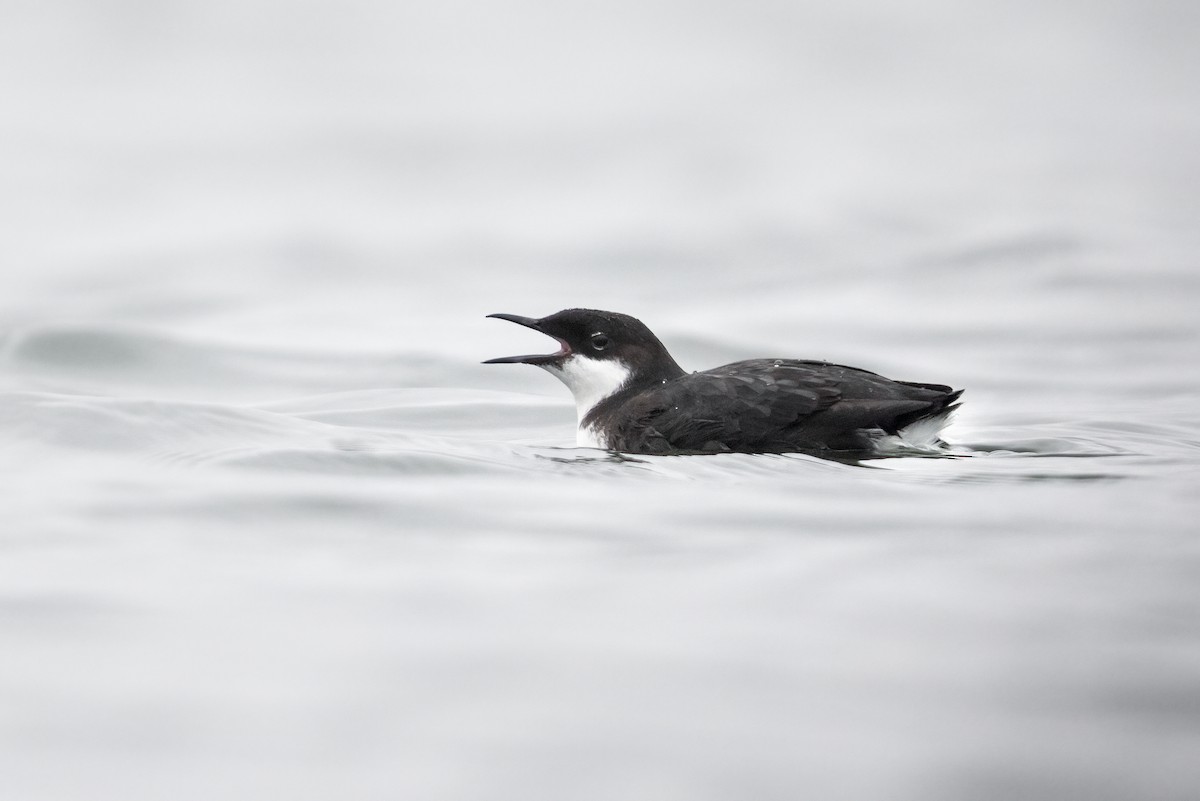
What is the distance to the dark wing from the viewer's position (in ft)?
26.9

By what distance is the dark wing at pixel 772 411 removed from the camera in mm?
8195

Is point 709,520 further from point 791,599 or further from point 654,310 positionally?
point 654,310

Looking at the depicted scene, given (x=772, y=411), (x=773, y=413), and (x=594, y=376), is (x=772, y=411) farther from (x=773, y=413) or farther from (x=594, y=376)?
(x=594, y=376)

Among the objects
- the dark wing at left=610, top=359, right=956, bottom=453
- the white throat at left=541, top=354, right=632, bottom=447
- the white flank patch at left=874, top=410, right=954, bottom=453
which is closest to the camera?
the dark wing at left=610, top=359, right=956, bottom=453

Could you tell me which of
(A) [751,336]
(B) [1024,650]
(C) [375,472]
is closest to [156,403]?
(C) [375,472]

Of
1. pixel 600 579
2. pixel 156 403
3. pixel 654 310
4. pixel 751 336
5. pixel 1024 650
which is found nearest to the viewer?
pixel 1024 650

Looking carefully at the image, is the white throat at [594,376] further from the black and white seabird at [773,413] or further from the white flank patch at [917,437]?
the white flank patch at [917,437]

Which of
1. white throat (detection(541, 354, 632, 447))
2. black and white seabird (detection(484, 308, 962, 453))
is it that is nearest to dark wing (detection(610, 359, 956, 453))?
black and white seabird (detection(484, 308, 962, 453))

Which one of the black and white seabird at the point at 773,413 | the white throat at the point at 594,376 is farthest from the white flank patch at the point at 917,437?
the white throat at the point at 594,376

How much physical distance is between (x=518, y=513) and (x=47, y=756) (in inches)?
109

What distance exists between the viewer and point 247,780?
4133 millimetres

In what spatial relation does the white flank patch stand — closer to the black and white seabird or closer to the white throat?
the black and white seabird

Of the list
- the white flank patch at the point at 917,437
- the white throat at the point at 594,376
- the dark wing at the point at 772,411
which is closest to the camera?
the dark wing at the point at 772,411

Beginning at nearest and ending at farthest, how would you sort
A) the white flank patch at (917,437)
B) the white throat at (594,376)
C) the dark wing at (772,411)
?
the dark wing at (772,411) → the white flank patch at (917,437) → the white throat at (594,376)
